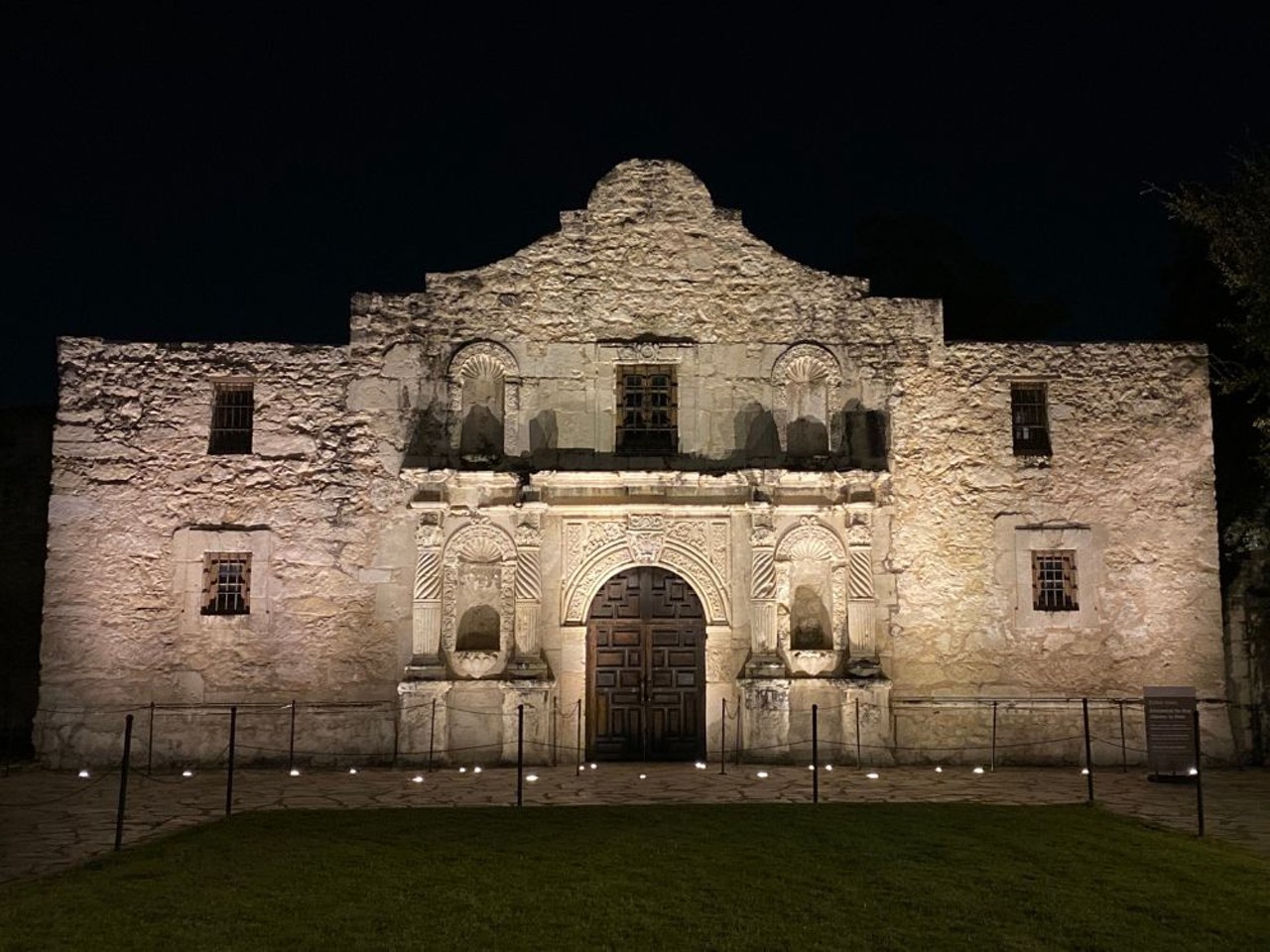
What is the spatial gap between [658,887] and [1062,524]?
33.2 feet

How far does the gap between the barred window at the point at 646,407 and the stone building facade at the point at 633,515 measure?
5cm

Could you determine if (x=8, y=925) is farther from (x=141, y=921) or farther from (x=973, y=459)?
(x=973, y=459)

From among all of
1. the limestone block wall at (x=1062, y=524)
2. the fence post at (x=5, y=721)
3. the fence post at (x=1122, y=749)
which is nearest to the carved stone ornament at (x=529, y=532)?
the limestone block wall at (x=1062, y=524)

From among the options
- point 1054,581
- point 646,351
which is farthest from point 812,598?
point 646,351

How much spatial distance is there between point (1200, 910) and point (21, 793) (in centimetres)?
1188

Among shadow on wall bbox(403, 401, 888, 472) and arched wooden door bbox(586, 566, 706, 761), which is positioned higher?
shadow on wall bbox(403, 401, 888, 472)

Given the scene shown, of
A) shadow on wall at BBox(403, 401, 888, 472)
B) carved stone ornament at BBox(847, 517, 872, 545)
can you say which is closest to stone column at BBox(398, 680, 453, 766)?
shadow on wall at BBox(403, 401, 888, 472)

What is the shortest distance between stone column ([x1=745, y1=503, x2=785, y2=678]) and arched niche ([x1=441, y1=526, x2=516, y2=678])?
3150 millimetres

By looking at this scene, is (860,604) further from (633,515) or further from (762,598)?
(633,515)

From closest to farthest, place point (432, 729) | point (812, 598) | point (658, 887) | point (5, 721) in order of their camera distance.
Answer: point (658, 887) → point (432, 729) → point (812, 598) → point (5, 721)

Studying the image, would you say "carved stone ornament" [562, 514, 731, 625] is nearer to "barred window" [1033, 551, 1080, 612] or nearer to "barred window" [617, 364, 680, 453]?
"barred window" [617, 364, 680, 453]

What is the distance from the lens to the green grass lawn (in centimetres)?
716

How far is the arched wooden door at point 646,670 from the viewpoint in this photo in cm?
1602

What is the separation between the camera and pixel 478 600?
1612 centimetres
